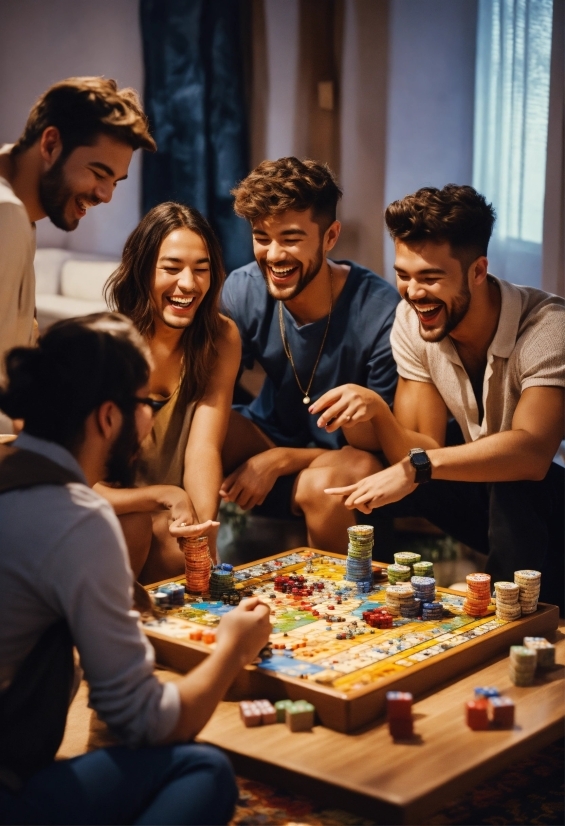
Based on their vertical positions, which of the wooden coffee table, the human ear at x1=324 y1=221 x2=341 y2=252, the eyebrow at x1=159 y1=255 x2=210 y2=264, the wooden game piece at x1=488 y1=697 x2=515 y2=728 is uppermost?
the human ear at x1=324 y1=221 x2=341 y2=252

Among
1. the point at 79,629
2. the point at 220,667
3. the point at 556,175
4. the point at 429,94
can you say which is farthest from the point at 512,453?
the point at 429,94

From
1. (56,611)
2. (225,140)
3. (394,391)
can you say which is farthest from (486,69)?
(56,611)

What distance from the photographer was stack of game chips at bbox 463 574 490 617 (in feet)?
7.34

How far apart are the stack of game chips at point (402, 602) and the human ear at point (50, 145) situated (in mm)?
1283

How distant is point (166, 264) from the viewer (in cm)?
290

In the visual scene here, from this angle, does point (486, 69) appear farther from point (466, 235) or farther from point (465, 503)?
point (465, 503)

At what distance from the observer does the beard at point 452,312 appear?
2803 mm

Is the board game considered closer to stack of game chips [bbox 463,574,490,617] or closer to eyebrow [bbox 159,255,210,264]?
stack of game chips [bbox 463,574,490,617]

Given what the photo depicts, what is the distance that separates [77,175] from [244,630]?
4.18ft

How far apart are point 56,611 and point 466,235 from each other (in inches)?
67.2

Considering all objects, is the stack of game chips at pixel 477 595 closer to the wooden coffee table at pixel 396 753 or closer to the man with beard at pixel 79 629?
the wooden coffee table at pixel 396 753

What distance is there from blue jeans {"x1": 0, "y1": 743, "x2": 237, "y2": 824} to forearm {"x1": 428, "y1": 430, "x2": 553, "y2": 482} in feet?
4.11

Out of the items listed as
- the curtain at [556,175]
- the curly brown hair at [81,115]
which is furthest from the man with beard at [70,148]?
the curtain at [556,175]

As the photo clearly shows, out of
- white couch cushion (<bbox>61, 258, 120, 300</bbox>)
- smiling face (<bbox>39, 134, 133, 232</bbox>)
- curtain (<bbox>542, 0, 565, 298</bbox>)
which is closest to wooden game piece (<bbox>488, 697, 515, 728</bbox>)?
smiling face (<bbox>39, 134, 133, 232</bbox>)
